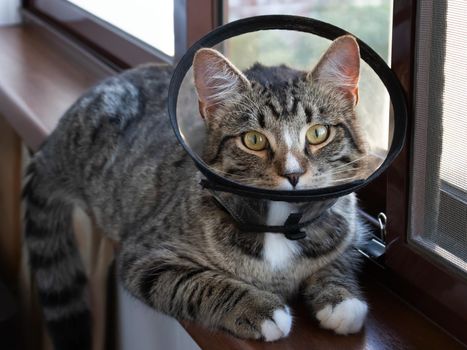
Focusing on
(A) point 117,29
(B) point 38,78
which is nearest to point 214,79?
(A) point 117,29

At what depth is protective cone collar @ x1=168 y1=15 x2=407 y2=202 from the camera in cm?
82

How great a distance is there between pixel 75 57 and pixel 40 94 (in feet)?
1.00

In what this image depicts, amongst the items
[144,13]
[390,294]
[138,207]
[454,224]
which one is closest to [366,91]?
[454,224]

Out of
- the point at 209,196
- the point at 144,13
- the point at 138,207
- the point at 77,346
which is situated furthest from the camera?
the point at 144,13

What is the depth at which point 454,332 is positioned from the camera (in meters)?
0.94

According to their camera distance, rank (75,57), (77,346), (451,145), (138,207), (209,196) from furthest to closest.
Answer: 1. (75,57)
2. (77,346)
3. (138,207)
4. (209,196)
5. (451,145)

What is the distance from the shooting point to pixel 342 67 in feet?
2.93

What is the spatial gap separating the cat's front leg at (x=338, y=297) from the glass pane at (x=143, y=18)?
0.82 m

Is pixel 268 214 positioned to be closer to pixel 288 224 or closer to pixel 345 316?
pixel 288 224

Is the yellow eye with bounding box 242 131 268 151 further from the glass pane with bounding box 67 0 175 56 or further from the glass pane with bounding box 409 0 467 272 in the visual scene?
the glass pane with bounding box 67 0 175 56

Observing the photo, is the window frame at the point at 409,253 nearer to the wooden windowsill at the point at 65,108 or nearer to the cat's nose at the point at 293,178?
the wooden windowsill at the point at 65,108

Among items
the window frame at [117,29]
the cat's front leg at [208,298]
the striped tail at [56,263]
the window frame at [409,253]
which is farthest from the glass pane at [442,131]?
the striped tail at [56,263]

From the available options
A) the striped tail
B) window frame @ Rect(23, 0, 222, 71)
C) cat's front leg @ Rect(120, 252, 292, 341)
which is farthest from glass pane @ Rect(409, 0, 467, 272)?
the striped tail

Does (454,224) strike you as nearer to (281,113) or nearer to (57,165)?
(281,113)
